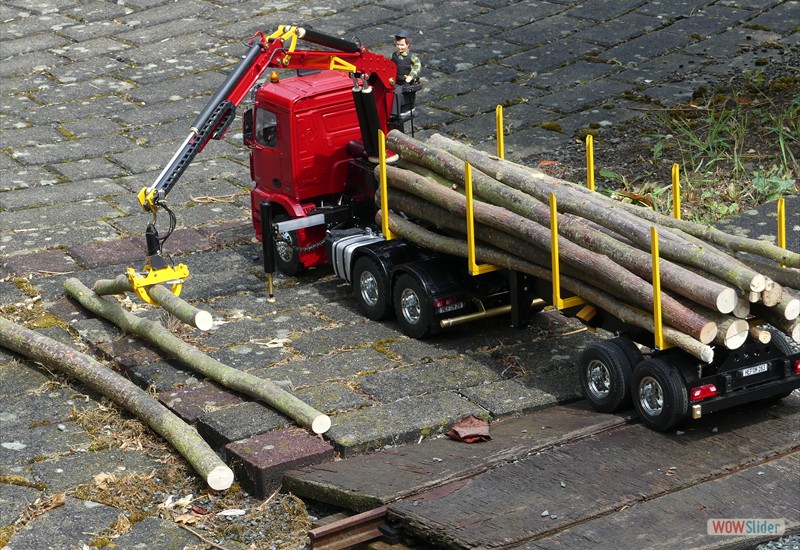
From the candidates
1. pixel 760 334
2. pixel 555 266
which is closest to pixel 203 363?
pixel 555 266

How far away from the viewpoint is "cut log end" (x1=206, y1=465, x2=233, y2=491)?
8.21m

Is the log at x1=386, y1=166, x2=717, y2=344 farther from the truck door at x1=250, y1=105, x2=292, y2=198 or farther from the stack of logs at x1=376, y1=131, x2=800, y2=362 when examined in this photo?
the truck door at x1=250, y1=105, x2=292, y2=198

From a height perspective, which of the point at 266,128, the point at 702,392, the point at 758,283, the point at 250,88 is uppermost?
the point at 250,88

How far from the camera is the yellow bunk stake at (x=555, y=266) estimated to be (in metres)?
8.80

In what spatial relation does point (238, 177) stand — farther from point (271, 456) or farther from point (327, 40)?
point (271, 456)

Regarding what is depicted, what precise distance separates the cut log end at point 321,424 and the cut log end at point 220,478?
652 millimetres

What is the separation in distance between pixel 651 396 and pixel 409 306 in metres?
2.56

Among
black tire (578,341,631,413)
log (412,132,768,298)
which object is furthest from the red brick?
log (412,132,768,298)

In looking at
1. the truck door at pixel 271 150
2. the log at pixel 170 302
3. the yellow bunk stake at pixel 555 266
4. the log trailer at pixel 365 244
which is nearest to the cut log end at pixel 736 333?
Result: the log trailer at pixel 365 244

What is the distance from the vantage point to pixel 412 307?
33.7 feet

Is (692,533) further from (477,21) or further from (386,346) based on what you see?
(477,21)

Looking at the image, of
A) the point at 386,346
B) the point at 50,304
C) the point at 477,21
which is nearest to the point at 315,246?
the point at 386,346

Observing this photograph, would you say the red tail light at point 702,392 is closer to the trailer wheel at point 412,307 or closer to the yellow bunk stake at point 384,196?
the trailer wheel at point 412,307

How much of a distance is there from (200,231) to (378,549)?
20.7ft
